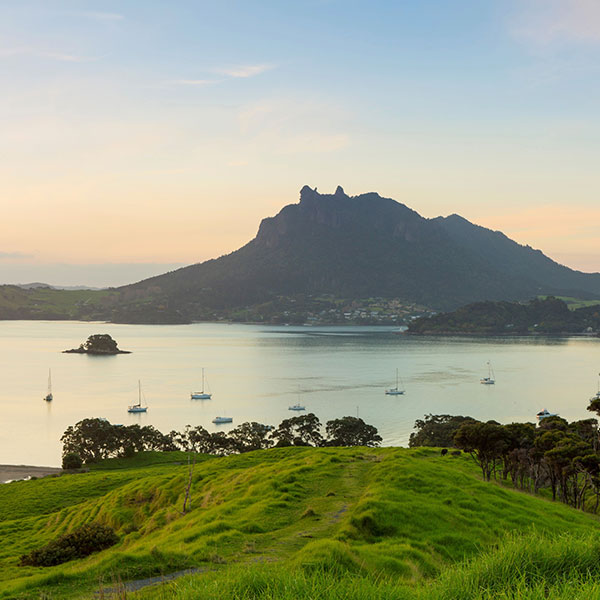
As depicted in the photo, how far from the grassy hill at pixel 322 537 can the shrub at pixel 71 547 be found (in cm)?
68

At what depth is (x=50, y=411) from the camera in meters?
117

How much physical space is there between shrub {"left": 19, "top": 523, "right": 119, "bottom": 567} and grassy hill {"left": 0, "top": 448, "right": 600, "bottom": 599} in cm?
68

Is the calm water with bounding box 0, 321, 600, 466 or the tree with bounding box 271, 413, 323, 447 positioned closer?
the tree with bounding box 271, 413, 323, 447

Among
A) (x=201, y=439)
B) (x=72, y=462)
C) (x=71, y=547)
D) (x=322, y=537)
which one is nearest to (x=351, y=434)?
(x=201, y=439)

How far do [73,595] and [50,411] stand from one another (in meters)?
115

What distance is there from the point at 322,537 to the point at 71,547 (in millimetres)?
12138

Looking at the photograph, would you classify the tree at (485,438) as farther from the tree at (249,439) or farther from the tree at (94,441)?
the tree at (94,441)

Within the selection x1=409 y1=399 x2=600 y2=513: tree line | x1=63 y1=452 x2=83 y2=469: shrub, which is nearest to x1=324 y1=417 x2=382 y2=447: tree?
x1=409 y1=399 x2=600 y2=513: tree line

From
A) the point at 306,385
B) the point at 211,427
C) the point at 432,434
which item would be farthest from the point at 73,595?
the point at 306,385

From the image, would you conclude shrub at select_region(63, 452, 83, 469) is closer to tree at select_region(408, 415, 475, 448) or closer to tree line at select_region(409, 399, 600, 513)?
tree at select_region(408, 415, 475, 448)

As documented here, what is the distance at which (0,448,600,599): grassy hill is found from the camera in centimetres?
595

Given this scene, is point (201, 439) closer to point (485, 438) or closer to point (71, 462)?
point (71, 462)

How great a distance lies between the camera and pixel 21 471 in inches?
2805

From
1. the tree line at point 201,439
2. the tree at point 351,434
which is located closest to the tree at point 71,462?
the tree line at point 201,439
